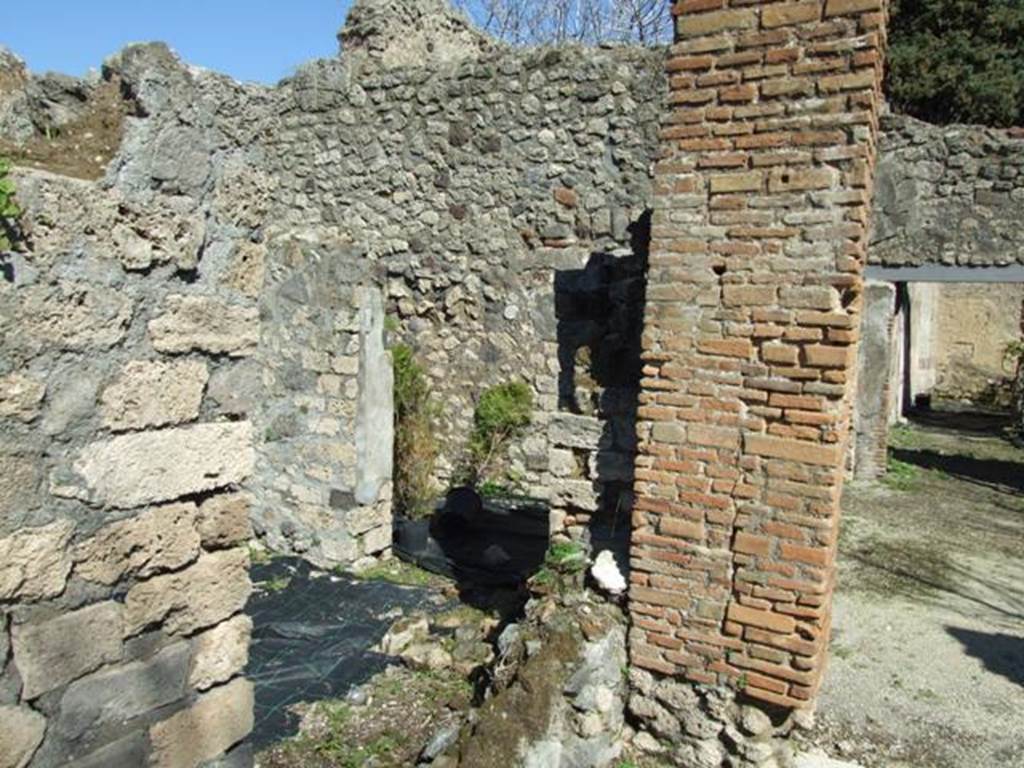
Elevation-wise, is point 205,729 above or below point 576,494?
below

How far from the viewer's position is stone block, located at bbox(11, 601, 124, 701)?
7.09 ft

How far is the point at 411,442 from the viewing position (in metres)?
7.64

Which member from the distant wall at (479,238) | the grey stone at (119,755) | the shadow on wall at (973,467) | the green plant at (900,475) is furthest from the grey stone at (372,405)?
the shadow on wall at (973,467)

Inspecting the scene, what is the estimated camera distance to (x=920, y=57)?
15352mm

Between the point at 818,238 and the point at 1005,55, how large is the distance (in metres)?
14.7

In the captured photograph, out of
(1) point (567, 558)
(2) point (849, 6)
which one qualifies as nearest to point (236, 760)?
(1) point (567, 558)

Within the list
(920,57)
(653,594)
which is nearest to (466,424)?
(653,594)

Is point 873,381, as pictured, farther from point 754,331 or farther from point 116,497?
point 116,497

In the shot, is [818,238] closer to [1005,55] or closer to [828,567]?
[828,567]

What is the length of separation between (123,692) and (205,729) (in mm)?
353

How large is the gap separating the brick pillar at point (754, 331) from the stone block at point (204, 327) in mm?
1913

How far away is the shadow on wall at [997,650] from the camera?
15.7ft

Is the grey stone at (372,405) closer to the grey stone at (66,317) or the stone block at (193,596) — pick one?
the stone block at (193,596)

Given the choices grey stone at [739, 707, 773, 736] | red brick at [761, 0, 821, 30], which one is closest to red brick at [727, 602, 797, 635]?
grey stone at [739, 707, 773, 736]
